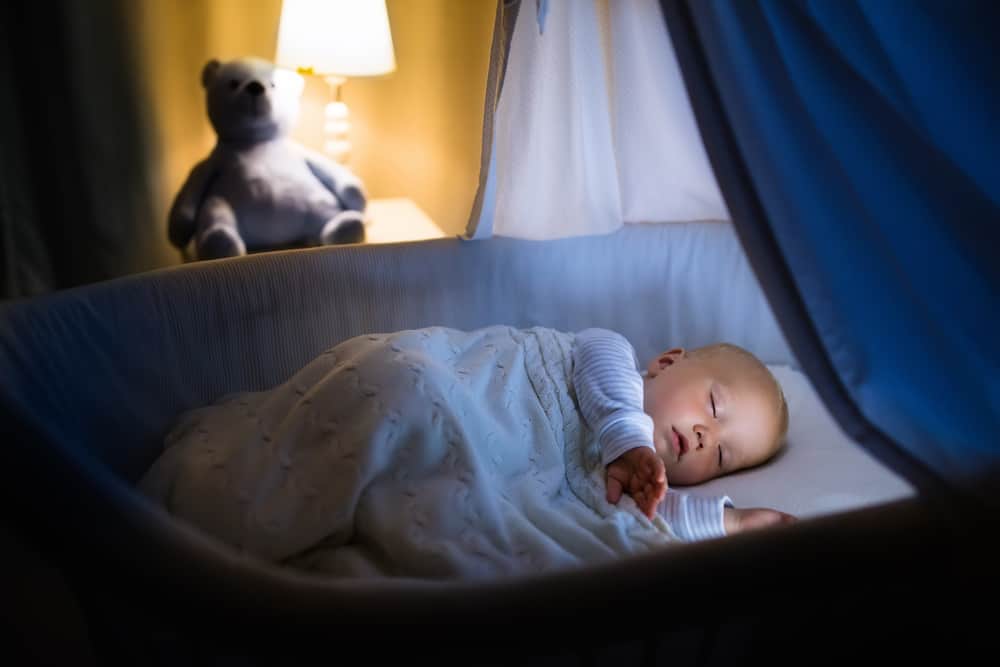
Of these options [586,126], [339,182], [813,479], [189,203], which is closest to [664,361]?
[813,479]

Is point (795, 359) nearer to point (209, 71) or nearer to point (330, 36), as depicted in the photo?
point (330, 36)

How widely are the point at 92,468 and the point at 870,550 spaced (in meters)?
0.72

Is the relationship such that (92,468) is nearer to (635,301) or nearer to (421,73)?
(635,301)

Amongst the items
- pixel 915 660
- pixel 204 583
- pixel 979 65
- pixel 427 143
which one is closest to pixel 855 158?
pixel 979 65

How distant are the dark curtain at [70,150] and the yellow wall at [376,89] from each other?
0.09 meters

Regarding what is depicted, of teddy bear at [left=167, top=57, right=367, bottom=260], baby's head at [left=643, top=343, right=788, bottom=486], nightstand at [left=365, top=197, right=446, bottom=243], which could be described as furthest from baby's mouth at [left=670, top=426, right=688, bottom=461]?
teddy bear at [left=167, top=57, right=367, bottom=260]

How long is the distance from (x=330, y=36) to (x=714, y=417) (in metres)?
1.41

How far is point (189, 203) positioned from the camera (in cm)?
221

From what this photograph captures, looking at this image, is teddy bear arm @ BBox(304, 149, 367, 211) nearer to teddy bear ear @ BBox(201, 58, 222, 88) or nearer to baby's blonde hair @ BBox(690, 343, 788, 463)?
teddy bear ear @ BBox(201, 58, 222, 88)

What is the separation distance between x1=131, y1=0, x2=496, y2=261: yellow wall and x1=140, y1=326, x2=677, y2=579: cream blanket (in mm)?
930

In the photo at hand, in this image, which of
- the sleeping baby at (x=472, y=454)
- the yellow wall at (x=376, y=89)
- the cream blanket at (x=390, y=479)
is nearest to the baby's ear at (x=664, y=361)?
the sleeping baby at (x=472, y=454)

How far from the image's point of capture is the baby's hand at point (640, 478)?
121 cm

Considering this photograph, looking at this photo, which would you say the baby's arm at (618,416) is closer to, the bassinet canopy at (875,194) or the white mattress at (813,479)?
the white mattress at (813,479)

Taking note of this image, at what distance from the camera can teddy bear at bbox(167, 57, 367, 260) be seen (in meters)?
2.19
